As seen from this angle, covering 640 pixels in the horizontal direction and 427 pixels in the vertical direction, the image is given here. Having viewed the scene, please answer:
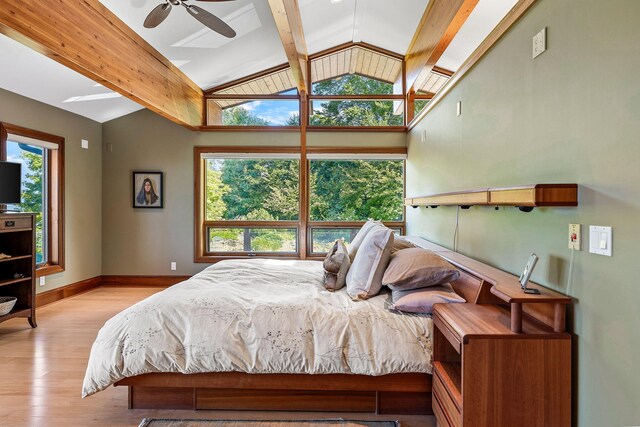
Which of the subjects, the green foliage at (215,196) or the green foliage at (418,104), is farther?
the green foliage at (215,196)

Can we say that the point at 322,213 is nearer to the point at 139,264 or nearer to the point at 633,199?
the point at 139,264

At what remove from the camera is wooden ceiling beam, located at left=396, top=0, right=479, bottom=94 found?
8.64 ft

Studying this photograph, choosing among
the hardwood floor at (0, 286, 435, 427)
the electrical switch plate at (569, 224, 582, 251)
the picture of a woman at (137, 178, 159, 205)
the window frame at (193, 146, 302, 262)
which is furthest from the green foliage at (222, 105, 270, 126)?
the electrical switch plate at (569, 224, 582, 251)

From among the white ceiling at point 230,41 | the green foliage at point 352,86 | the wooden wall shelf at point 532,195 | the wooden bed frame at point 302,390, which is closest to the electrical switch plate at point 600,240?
the wooden wall shelf at point 532,195

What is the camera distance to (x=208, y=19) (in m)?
2.91

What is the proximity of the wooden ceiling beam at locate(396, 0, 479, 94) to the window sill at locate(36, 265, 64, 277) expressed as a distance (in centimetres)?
522

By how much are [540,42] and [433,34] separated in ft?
6.31

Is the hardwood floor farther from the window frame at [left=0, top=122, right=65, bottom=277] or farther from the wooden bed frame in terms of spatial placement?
the window frame at [left=0, top=122, right=65, bottom=277]

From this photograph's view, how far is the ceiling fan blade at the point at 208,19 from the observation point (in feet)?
9.17

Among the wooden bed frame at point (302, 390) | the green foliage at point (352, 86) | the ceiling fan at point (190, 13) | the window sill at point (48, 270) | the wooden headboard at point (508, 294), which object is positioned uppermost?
the green foliage at point (352, 86)

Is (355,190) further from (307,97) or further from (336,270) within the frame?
(336,270)

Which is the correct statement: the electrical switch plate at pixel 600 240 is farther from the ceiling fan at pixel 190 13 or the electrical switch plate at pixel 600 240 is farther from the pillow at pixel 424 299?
the ceiling fan at pixel 190 13

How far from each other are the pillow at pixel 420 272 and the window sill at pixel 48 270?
4.36 metres

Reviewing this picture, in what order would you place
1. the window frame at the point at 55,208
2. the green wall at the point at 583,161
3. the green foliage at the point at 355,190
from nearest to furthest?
1. the green wall at the point at 583,161
2. the window frame at the point at 55,208
3. the green foliage at the point at 355,190
